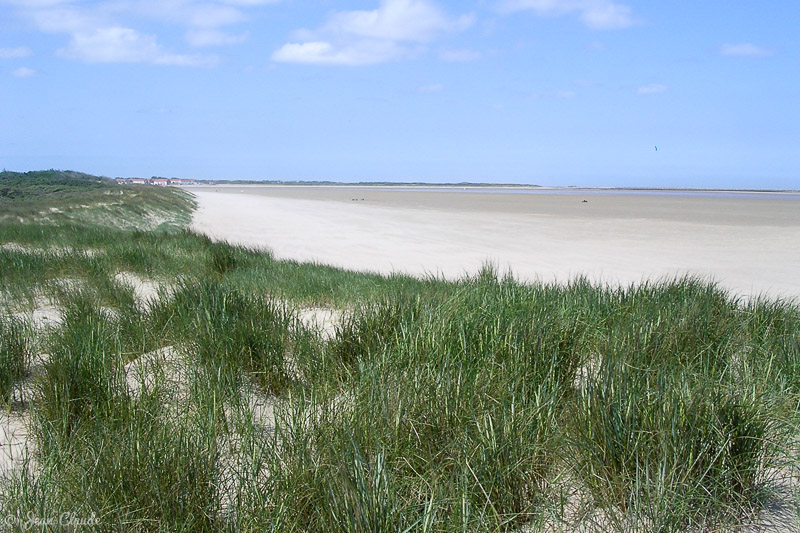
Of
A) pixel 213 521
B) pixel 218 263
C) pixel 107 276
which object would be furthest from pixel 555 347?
→ pixel 218 263

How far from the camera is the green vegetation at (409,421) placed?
2123mm

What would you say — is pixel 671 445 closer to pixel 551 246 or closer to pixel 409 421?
pixel 409 421

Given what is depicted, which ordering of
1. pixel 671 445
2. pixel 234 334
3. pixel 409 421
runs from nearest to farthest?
1. pixel 671 445
2. pixel 409 421
3. pixel 234 334

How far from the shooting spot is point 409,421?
8.45ft

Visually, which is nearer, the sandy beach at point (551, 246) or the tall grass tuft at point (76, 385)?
the tall grass tuft at point (76, 385)

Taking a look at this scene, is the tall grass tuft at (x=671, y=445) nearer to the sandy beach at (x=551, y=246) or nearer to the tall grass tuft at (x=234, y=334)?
the tall grass tuft at (x=234, y=334)

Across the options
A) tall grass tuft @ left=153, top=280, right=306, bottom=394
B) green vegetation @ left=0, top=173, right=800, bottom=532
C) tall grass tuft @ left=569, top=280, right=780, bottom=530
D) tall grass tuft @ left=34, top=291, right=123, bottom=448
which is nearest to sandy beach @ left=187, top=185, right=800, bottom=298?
green vegetation @ left=0, top=173, right=800, bottom=532

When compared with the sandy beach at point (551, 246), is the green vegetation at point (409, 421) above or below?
above

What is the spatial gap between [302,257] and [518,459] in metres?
10.9

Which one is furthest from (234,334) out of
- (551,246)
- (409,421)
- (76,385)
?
(551,246)

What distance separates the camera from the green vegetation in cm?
212

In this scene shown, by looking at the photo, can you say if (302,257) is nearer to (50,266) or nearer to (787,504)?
(50,266)

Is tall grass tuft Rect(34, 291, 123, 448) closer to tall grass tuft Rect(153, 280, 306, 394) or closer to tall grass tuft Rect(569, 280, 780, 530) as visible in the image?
tall grass tuft Rect(153, 280, 306, 394)

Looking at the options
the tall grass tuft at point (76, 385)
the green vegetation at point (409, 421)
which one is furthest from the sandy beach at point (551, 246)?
the tall grass tuft at point (76, 385)
